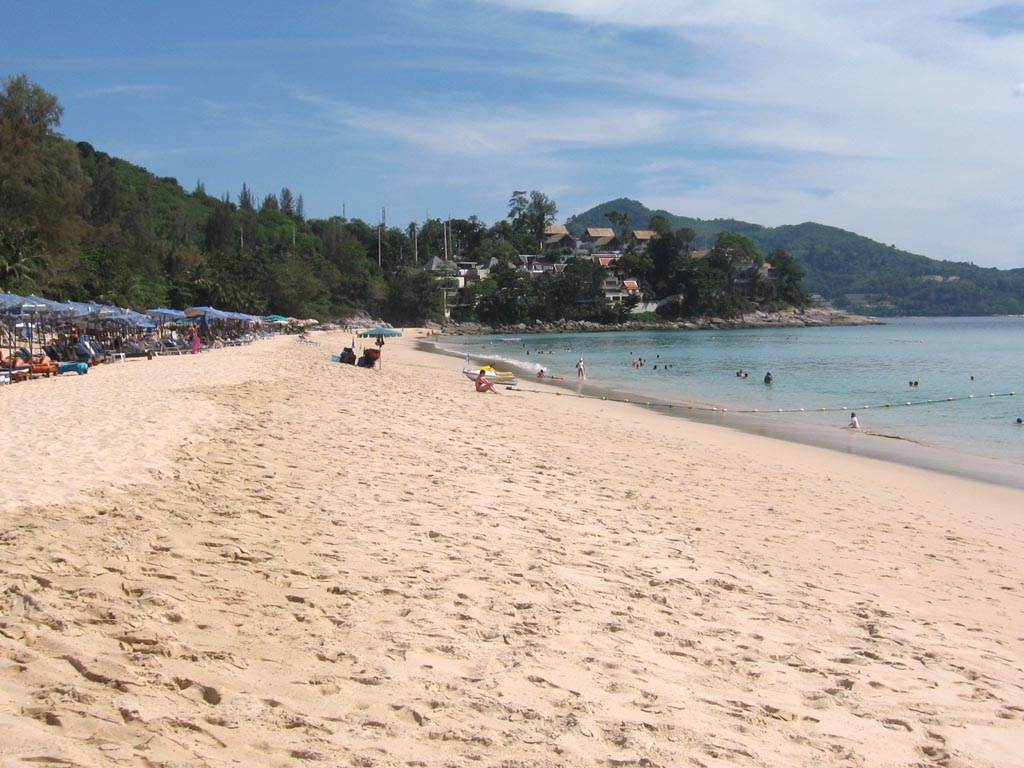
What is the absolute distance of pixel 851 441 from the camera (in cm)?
1678

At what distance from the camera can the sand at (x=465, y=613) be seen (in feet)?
11.2

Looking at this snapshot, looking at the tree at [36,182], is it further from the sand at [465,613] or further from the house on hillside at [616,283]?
the house on hillside at [616,283]

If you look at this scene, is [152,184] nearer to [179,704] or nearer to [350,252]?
[350,252]

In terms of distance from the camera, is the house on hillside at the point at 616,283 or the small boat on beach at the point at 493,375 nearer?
the small boat on beach at the point at 493,375

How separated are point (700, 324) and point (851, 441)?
111638 millimetres

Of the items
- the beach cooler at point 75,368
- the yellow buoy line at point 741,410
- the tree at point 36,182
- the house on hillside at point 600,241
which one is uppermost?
the house on hillside at point 600,241

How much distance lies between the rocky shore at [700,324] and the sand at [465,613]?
90578mm

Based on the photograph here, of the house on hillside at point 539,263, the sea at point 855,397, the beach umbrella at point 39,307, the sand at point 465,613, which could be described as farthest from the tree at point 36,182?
the house on hillside at point 539,263

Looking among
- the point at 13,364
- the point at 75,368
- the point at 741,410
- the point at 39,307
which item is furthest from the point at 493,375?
the point at 39,307

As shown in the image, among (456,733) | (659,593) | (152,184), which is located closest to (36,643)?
(456,733)

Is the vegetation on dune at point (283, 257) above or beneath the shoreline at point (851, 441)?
above

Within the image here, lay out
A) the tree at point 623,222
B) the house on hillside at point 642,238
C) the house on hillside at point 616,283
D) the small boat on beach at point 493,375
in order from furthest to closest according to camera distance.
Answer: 1. the tree at point 623,222
2. the house on hillside at point 642,238
3. the house on hillside at point 616,283
4. the small boat on beach at point 493,375

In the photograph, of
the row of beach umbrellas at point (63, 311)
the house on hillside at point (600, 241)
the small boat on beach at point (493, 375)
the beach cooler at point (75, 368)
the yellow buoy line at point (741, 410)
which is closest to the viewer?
the beach cooler at point (75, 368)

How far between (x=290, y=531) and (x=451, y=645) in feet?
7.11
